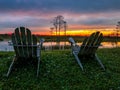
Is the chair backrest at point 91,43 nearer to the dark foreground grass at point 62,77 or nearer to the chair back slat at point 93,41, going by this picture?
the chair back slat at point 93,41

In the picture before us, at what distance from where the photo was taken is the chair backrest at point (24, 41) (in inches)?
399

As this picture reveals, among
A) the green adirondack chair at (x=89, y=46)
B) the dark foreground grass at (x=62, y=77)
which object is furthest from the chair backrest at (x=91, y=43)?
the dark foreground grass at (x=62, y=77)

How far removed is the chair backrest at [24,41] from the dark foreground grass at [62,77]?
0.69m

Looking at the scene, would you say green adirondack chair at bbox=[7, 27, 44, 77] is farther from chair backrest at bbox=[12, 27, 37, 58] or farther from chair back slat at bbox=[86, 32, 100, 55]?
chair back slat at bbox=[86, 32, 100, 55]

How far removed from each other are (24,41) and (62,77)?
1839mm

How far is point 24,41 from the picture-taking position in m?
10.2

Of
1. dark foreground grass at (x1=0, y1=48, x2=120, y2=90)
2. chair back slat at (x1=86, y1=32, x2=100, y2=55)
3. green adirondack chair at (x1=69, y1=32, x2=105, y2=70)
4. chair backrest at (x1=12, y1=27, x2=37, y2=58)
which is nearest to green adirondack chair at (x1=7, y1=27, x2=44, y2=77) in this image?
chair backrest at (x1=12, y1=27, x2=37, y2=58)

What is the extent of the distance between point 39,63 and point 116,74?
279 cm

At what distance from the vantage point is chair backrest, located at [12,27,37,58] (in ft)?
33.2

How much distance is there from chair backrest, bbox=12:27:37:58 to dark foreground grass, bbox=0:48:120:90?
2.26 feet

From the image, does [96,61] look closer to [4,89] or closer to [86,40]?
[86,40]

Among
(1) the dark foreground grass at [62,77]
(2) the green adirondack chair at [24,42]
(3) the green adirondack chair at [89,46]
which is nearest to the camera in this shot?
(1) the dark foreground grass at [62,77]

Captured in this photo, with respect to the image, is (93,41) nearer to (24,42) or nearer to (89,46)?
(89,46)

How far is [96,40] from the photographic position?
36.8 feet
